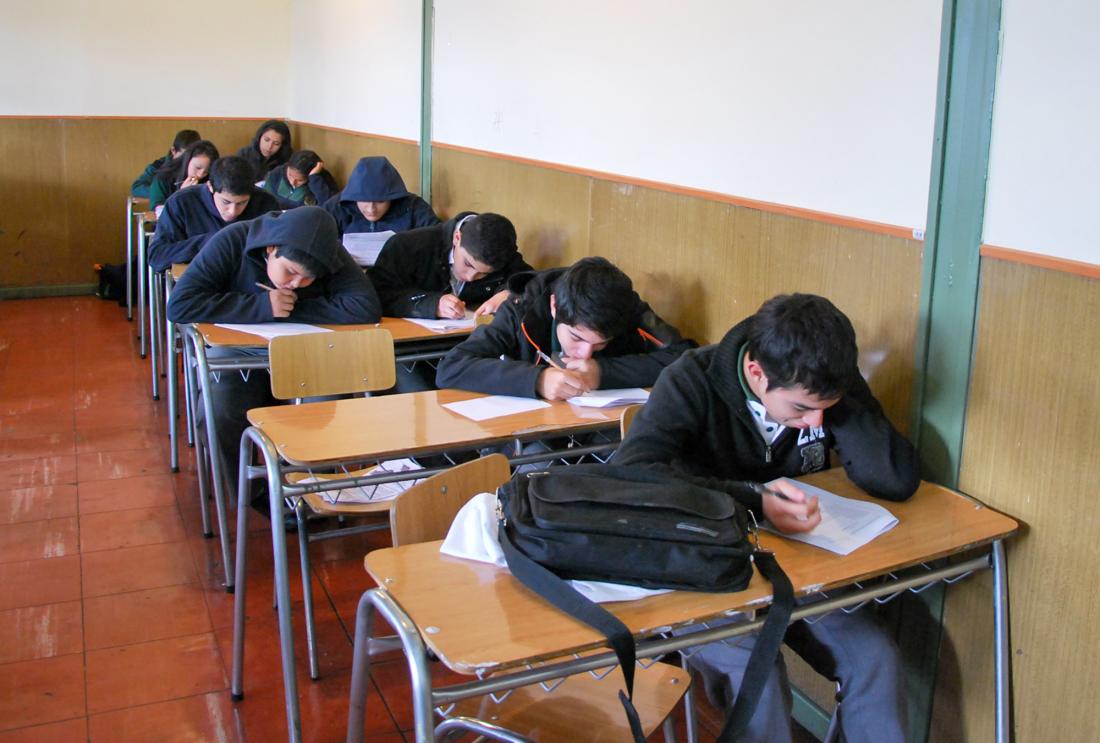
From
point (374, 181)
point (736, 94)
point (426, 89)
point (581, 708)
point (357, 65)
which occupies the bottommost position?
point (581, 708)

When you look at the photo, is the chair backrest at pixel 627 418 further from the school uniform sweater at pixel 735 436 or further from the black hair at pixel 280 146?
the black hair at pixel 280 146

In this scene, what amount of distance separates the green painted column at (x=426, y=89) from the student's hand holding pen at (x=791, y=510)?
3.57m

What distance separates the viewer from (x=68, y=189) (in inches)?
276

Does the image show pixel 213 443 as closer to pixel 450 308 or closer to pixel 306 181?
pixel 450 308

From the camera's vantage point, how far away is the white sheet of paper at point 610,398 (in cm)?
261

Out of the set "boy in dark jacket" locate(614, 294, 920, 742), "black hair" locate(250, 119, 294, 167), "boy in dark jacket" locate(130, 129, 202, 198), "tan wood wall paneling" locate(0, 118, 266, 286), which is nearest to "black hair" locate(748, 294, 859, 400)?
"boy in dark jacket" locate(614, 294, 920, 742)

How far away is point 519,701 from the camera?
66.6 inches

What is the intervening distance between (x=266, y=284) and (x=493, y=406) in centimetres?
127

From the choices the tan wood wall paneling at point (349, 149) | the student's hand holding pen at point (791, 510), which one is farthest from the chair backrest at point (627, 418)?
the tan wood wall paneling at point (349, 149)

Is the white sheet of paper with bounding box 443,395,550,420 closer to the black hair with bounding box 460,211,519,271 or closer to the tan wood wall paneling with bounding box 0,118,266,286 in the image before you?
the black hair with bounding box 460,211,519,271

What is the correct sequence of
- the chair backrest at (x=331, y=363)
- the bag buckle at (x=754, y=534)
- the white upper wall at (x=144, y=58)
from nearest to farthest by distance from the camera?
the bag buckle at (x=754, y=534), the chair backrest at (x=331, y=363), the white upper wall at (x=144, y=58)

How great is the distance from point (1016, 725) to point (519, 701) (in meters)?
1.01

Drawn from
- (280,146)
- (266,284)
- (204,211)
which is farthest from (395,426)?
(280,146)

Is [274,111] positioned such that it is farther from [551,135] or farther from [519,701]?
[519,701]
